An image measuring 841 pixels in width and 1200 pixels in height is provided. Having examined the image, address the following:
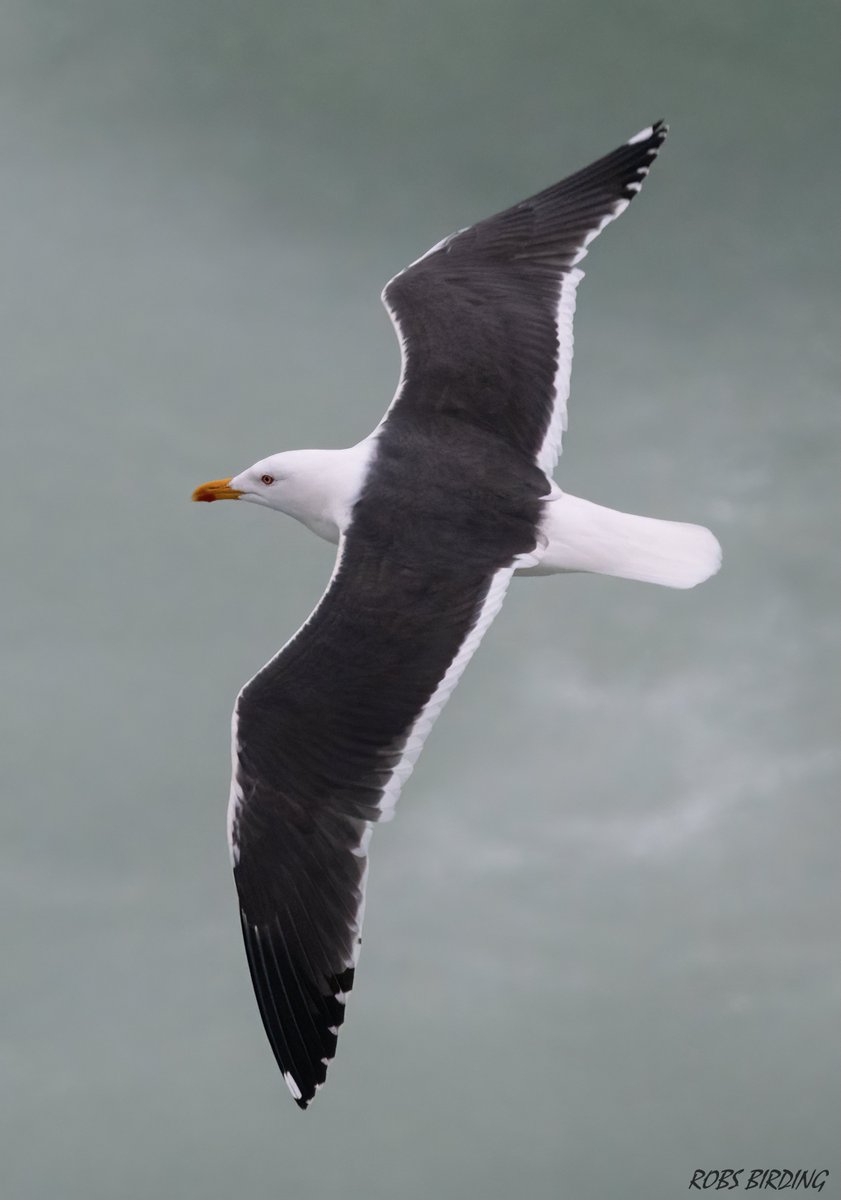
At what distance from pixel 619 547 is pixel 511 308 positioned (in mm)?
1556

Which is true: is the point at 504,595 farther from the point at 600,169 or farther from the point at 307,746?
the point at 600,169

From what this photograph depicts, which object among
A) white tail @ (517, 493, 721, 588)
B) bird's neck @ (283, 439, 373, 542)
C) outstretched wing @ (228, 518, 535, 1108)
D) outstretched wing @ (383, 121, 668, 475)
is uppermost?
outstretched wing @ (383, 121, 668, 475)

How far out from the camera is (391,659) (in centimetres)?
885

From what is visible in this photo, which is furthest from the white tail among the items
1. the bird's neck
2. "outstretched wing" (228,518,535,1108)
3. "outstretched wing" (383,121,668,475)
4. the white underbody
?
the bird's neck

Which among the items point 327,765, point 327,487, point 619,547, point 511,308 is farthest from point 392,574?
point 511,308

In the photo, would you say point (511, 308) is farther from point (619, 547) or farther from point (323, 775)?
point (323, 775)

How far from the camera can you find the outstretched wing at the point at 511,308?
9969 mm

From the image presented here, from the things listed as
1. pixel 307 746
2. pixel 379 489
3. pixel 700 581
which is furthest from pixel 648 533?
pixel 307 746

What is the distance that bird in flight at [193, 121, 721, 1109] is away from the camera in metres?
8.76

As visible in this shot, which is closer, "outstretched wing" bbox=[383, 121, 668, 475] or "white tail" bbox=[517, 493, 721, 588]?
"white tail" bbox=[517, 493, 721, 588]

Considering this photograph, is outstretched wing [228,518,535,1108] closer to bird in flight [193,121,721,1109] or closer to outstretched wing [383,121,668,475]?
bird in flight [193,121,721,1109]

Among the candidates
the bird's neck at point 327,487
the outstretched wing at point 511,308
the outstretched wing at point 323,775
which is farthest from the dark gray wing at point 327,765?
the outstretched wing at point 511,308

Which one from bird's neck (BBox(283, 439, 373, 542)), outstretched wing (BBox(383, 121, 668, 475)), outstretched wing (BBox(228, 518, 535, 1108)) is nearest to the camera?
outstretched wing (BBox(228, 518, 535, 1108))

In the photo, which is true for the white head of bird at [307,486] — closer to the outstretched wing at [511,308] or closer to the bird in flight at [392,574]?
the bird in flight at [392,574]
